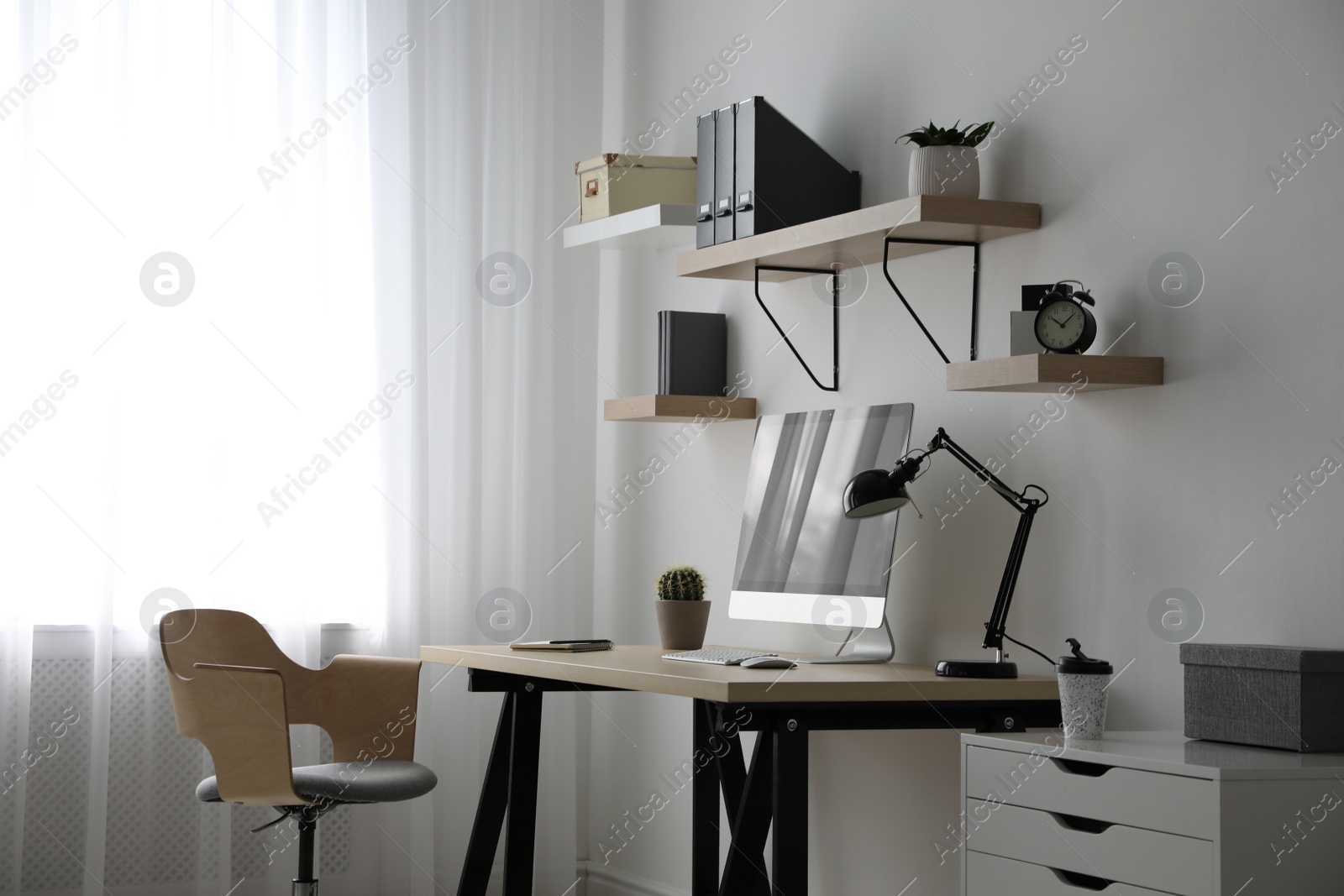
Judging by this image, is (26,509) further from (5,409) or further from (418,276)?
(418,276)

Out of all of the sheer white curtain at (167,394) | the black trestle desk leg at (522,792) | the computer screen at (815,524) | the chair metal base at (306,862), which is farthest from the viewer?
the sheer white curtain at (167,394)

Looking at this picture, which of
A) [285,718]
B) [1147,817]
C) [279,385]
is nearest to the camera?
[1147,817]

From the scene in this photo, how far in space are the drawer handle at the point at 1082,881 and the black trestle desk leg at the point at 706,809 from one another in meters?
1.27

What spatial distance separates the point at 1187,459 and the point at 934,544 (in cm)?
68

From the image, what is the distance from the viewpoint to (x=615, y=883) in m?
3.87

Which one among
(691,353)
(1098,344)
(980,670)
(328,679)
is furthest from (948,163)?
(328,679)

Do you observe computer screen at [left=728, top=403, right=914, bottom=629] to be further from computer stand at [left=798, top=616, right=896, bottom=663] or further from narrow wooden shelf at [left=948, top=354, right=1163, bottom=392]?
narrow wooden shelf at [left=948, top=354, right=1163, bottom=392]

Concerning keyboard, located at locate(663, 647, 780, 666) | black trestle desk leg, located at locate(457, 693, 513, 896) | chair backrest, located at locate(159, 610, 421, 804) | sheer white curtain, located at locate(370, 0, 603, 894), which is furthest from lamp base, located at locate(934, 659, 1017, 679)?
sheer white curtain, located at locate(370, 0, 603, 894)

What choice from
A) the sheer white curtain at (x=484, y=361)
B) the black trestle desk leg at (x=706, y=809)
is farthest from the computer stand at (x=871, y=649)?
the sheer white curtain at (x=484, y=361)

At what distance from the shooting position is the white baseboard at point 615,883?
3707 millimetres

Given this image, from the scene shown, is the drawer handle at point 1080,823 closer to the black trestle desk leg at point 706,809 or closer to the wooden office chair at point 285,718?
the black trestle desk leg at point 706,809

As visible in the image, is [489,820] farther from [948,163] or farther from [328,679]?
[948,163]

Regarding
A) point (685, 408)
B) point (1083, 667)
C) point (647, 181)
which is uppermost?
point (647, 181)

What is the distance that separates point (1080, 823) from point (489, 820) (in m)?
1.72
